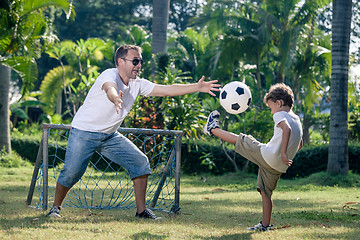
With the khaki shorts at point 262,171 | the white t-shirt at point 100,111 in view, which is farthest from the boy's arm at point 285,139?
the white t-shirt at point 100,111

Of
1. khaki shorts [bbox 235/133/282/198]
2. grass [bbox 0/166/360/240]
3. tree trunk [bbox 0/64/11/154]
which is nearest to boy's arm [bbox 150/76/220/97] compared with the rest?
khaki shorts [bbox 235/133/282/198]

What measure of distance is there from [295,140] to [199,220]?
153 cm

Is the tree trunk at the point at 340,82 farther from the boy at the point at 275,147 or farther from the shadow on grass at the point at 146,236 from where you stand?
the shadow on grass at the point at 146,236

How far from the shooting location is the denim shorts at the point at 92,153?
17.6 ft

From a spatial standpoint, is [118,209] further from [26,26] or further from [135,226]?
[26,26]

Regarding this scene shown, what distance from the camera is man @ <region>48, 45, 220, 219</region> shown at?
5348mm

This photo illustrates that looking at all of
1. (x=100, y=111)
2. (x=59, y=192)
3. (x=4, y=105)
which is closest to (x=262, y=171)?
(x=100, y=111)

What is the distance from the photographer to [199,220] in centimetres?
561

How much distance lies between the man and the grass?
433 millimetres

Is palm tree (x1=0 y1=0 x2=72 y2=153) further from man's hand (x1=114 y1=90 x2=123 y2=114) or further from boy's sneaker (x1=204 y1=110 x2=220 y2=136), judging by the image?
man's hand (x1=114 y1=90 x2=123 y2=114)

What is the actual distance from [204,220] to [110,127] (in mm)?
1574

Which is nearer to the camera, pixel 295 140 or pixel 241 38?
pixel 295 140

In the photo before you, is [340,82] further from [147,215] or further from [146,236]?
[146,236]

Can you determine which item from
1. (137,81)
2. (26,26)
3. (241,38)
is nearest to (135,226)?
(137,81)
